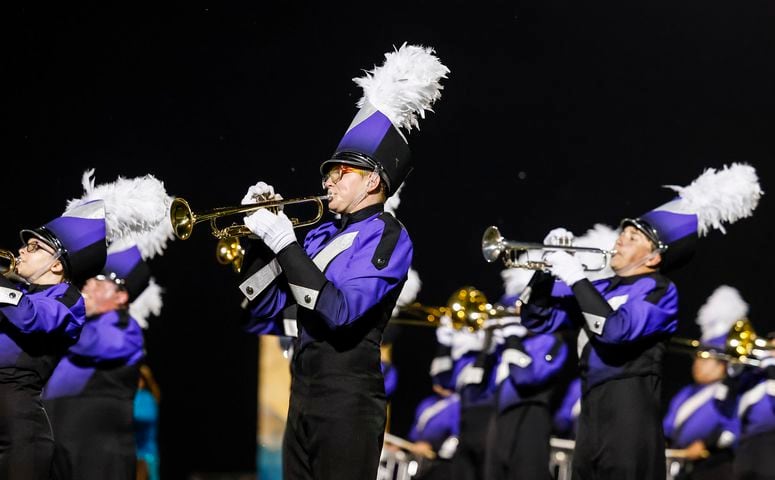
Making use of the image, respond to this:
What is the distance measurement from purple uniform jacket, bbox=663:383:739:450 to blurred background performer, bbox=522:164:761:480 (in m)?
2.85

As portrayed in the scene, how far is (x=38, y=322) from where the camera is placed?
4.87 m

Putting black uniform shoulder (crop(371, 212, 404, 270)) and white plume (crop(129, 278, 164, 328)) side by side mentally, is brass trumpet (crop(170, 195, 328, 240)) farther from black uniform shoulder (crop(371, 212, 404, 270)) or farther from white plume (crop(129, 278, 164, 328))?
white plume (crop(129, 278, 164, 328))

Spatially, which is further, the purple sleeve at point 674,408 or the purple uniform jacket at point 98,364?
the purple sleeve at point 674,408

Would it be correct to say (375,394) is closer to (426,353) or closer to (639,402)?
(639,402)

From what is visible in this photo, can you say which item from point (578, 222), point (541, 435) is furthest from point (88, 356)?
point (578, 222)

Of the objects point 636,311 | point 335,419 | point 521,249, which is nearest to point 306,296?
point 335,419

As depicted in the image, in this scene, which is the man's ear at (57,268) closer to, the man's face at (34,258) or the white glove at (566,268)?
the man's face at (34,258)

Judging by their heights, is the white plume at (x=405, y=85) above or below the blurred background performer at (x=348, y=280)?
above

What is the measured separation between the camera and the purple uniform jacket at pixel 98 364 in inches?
255

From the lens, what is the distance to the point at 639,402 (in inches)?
221

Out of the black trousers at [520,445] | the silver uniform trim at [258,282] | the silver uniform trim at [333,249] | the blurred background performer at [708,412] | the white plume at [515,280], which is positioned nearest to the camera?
the silver uniform trim at [333,249]

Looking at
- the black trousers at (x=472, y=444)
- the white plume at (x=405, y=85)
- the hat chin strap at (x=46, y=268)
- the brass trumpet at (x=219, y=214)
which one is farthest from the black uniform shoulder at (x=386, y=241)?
the black trousers at (x=472, y=444)

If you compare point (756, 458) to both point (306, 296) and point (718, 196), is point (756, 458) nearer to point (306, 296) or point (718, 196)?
point (718, 196)

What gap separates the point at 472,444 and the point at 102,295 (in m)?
3.16
